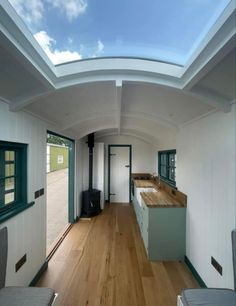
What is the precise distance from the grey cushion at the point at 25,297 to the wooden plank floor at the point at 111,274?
806 millimetres

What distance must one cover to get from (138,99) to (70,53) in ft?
3.43

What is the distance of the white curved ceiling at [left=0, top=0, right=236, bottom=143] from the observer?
116 centimetres

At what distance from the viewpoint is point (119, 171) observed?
6523 millimetres

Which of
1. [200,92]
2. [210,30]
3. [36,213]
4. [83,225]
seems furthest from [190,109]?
[83,225]

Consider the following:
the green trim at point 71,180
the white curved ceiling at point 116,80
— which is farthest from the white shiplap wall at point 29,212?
the green trim at point 71,180

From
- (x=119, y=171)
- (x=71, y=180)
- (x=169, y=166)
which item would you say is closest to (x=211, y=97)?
(x=169, y=166)

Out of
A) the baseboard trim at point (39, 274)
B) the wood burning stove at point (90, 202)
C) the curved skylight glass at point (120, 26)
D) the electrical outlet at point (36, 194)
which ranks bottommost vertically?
the baseboard trim at point (39, 274)

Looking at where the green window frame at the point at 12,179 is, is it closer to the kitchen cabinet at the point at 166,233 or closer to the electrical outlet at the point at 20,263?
the electrical outlet at the point at 20,263

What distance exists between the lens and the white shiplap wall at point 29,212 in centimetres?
189

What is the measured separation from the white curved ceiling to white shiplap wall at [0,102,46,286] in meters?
0.17

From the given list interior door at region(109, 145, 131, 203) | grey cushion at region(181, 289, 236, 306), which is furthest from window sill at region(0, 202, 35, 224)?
interior door at region(109, 145, 131, 203)

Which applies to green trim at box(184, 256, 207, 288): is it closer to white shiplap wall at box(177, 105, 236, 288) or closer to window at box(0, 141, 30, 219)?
white shiplap wall at box(177, 105, 236, 288)

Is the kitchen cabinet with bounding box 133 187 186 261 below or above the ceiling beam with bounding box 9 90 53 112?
below

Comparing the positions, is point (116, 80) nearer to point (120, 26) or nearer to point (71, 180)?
point (120, 26)
